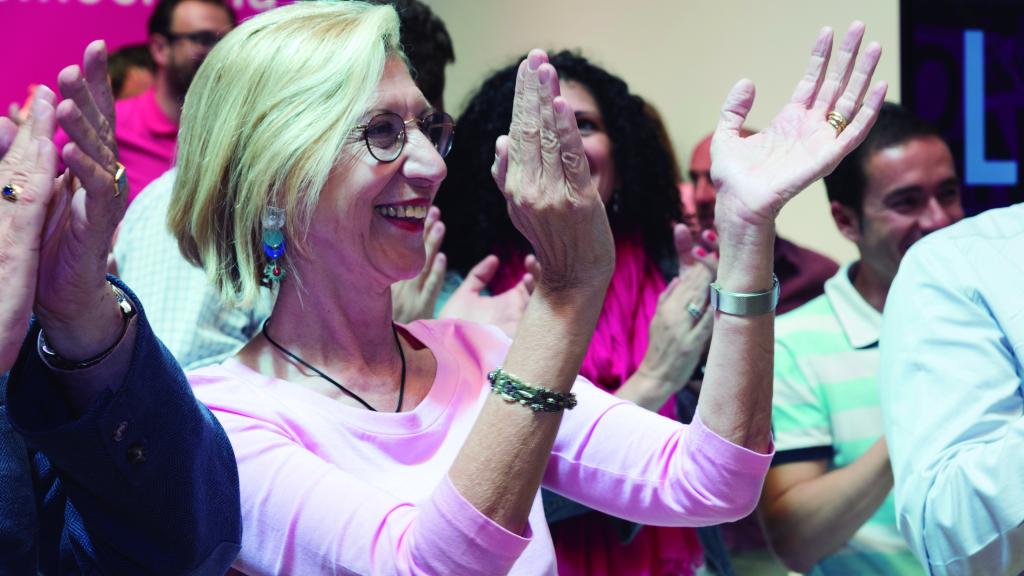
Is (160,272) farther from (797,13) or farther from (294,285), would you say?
(797,13)

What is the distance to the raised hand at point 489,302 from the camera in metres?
1.96

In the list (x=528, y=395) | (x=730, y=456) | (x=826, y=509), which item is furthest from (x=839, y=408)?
(x=528, y=395)

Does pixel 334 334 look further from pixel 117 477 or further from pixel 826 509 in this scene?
pixel 826 509

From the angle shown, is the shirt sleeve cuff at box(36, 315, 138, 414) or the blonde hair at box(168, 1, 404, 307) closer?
the shirt sleeve cuff at box(36, 315, 138, 414)

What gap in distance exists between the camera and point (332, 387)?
4.63ft

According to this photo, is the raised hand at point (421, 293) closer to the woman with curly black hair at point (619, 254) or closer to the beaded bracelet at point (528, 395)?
the woman with curly black hair at point (619, 254)

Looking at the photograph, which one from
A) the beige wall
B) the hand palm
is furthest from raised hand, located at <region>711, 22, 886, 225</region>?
the beige wall

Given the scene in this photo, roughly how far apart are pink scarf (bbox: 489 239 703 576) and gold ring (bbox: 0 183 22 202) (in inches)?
45.8

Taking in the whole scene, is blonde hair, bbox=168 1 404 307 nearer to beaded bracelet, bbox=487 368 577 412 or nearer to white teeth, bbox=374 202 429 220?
white teeth, bbox=374 202 429 220

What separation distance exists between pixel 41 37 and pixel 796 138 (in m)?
2.04

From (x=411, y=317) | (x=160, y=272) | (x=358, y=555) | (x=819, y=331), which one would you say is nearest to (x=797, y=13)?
(x=819, y=331)

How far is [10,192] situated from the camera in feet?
3.02

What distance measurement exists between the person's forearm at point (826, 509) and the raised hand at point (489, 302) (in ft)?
2.02

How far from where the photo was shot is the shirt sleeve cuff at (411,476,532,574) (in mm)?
1128
